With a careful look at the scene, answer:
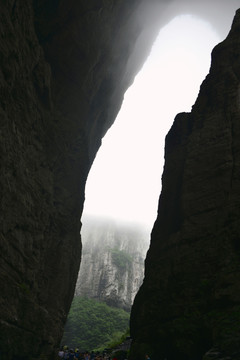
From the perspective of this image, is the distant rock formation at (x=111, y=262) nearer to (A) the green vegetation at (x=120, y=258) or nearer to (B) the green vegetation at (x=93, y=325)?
(A) the green vegetation at (x=120, y=258)

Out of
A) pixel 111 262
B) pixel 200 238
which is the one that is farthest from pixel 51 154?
pixel 111 262

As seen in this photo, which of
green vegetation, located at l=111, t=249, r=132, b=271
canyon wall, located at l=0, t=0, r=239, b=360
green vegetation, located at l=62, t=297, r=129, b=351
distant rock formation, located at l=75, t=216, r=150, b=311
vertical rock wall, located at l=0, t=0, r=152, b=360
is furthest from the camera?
green vegetation, located at l=111, t=249, r=132, b=271

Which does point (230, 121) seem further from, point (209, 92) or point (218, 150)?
point (209, 92)

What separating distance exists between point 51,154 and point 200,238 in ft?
45.7

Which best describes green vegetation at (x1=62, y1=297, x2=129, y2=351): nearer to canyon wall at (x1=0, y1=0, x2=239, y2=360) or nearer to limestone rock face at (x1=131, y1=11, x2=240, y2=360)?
canyon wall at (x1=0, y1=0, x2=239, y2=360)

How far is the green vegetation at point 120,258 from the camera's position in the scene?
97.4 m

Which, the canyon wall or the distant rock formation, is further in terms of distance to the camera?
the distant rock formation

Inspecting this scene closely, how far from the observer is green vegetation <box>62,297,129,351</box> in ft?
189

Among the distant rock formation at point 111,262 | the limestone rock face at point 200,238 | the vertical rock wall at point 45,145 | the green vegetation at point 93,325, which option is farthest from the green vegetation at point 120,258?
the limestone rock face at point 200,238

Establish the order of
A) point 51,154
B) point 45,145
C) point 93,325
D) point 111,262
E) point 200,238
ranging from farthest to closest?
point 111,262
point 93,325
point 51,154
point 45,145
point 200,238

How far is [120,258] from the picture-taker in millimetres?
100938

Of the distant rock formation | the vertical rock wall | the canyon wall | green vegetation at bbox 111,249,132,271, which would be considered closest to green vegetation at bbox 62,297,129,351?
the distant rock formation

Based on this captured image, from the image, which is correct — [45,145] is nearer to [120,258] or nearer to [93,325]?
[93,325]

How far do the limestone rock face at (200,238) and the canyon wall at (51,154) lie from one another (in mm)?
144
